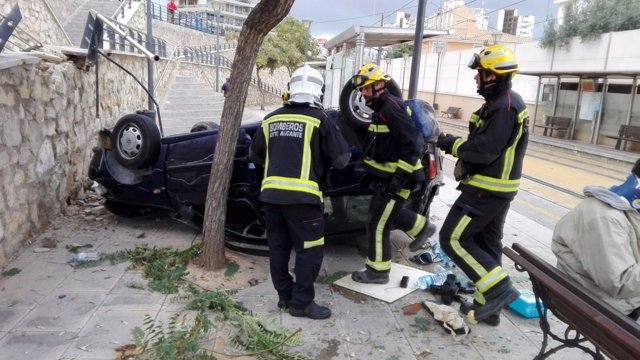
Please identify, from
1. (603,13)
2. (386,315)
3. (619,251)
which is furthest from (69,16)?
(603,13)

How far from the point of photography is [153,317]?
352 cm

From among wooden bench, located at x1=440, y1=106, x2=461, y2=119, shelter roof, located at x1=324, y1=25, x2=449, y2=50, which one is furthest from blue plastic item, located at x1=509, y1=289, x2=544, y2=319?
wooden bench, located at x1=440, y1=106, x2=461, y2=119

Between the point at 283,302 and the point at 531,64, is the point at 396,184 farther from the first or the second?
the point at 531,64

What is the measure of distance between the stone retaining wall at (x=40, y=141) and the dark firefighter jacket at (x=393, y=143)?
3.23 meters

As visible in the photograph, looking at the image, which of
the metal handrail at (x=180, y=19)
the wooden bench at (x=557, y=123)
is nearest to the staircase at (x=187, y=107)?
the wooden bench at (x=557, y=123)

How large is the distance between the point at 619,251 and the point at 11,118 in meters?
4.85

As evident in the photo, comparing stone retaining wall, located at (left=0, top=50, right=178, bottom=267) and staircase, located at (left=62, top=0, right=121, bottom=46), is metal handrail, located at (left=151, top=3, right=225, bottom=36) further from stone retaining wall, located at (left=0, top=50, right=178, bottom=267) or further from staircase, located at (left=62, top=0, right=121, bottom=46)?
stone retaining wall, located at (left=0, top=50, right=178, bottom=267)

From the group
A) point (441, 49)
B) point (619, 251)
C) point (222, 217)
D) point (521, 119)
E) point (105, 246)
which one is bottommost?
point (105, 246)

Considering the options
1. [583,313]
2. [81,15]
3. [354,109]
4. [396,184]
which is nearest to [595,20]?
[354,109]

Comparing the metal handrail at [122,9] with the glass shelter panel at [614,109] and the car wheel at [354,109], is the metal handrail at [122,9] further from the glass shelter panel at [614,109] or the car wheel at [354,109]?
the glass shelter panel at [614,109]

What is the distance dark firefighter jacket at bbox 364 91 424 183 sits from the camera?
3994mm

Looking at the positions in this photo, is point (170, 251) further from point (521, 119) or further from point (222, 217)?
point (521, 119)

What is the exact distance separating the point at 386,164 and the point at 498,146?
1.02m

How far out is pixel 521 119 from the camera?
3490 mm
